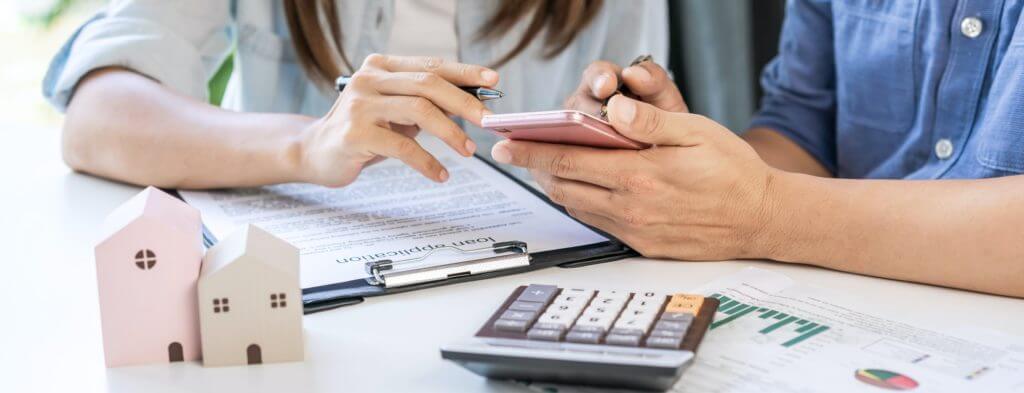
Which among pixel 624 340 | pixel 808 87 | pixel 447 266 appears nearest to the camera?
pixel 624 340

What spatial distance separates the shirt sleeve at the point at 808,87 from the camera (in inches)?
48.4

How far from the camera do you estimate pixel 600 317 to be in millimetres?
628

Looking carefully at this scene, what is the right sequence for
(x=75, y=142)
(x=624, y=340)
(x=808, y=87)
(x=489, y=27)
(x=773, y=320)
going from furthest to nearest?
1. (x=489, y=27)
2. (x=808, y=87)
3. (x=75, y=142)
4. (x=773, y=320)
5. (x=624, y=340)

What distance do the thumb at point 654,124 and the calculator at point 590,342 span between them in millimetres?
170

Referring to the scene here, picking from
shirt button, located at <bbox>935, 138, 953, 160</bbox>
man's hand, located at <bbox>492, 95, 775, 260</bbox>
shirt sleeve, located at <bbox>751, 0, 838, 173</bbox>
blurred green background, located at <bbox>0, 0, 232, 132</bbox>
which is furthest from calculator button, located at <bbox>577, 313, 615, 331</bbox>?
blurred green background, located at <bbox>0, 0, 232, 132</bbox>

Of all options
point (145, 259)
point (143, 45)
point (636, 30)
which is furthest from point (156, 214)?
point (636, 30)

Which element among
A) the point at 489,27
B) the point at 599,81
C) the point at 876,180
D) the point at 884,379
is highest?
the point at 489,27

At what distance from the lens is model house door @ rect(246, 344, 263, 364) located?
64 centimetres

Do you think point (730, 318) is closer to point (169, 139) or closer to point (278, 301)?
point (278, 301)

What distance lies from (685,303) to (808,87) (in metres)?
0.68

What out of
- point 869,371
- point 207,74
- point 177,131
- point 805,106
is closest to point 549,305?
point 869,371

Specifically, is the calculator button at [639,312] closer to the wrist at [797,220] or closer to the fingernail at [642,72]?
the wrist at [797,220]

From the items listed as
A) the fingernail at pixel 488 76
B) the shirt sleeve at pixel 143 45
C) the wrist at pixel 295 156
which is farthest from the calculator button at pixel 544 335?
the shirt sleeve at pixel 143 45

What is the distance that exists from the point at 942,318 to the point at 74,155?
3.03 feet
